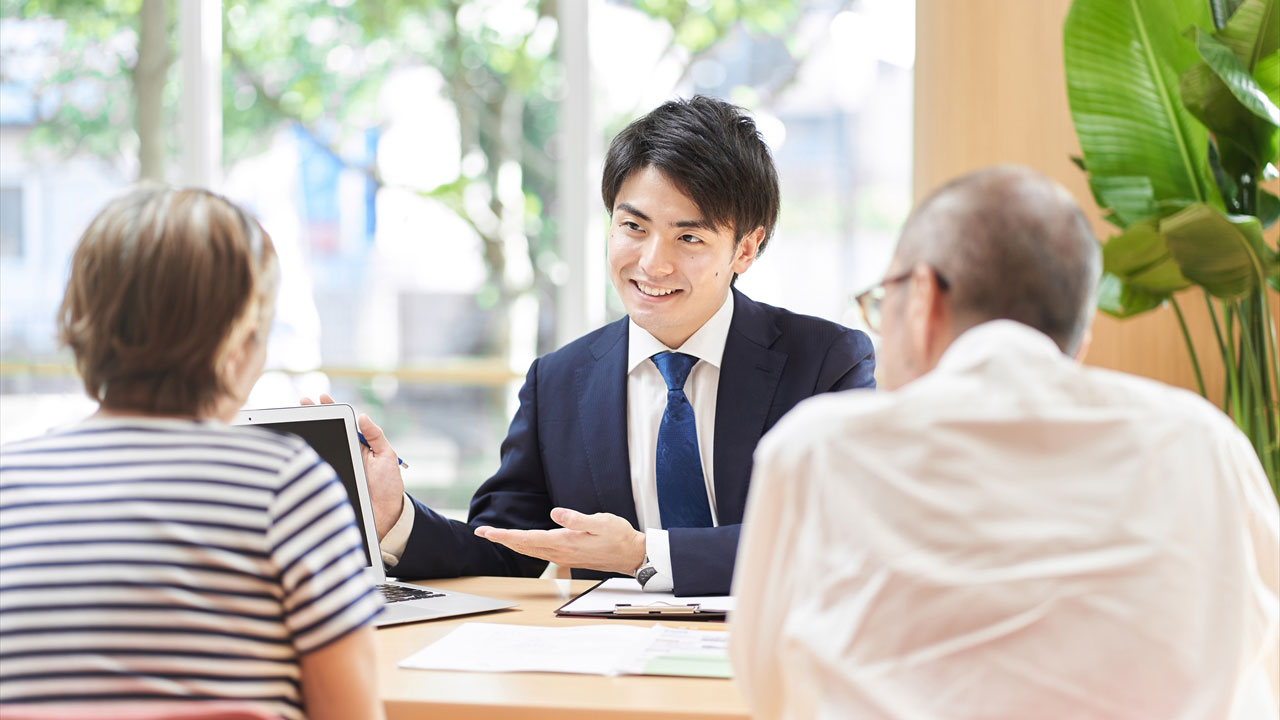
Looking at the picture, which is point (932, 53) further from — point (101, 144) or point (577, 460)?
point (101, 144)

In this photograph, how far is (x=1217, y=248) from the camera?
2395mm

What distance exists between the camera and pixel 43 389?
13.9 feet

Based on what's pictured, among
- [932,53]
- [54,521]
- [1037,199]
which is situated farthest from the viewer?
[932,53]

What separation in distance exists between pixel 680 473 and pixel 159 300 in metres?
1.17

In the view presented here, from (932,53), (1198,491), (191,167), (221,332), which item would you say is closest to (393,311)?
(191,167)

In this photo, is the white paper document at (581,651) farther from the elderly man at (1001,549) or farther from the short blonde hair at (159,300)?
the short blonde hair at (159,300)

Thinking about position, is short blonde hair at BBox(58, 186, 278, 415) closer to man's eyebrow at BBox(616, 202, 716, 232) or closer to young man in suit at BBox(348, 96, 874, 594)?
young man in suit at BBox(348, 96, 874, 594)

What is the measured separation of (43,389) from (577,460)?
3073 mm

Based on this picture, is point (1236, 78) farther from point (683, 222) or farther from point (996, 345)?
point (996, 345)

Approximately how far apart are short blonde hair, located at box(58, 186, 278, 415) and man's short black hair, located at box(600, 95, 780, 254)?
1141mm

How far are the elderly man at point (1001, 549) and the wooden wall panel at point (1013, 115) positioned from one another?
2399mm

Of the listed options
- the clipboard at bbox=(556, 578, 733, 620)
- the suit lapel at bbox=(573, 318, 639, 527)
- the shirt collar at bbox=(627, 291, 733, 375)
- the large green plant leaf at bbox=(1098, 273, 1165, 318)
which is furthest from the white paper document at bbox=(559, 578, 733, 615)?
the large green plant leaf at bbox=(1098, 273, 1165, 318)

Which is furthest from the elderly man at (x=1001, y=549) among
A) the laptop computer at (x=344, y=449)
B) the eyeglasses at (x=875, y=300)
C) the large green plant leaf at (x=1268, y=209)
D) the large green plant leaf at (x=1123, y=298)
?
the large green plant leaf at (x=1268, y=209)

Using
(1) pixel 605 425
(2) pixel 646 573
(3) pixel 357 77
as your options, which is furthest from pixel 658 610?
(3) pixel 357 77
